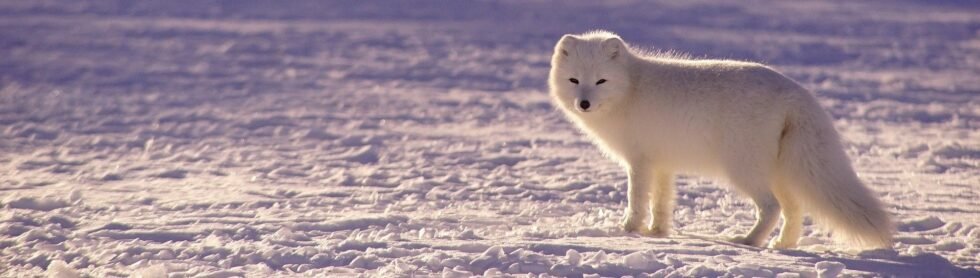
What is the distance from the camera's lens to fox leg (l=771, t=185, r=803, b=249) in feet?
15.8

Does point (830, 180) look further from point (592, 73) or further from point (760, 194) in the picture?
point (592, 73)

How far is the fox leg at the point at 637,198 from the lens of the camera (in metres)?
4.97

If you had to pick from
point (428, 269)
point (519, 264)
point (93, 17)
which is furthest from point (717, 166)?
point (93, 17)

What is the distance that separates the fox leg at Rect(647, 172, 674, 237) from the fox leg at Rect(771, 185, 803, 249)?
51cm

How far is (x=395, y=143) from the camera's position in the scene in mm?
7707

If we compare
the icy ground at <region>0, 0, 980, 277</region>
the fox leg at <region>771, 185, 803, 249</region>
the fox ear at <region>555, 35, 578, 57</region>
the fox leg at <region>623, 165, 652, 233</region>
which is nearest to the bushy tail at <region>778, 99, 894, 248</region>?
the icy ground at <region>0, 0, 980, 277</region>

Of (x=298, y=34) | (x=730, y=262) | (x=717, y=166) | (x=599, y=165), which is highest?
(x=298, y=34)

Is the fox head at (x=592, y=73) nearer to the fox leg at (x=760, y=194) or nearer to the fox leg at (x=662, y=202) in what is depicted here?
the fox leg at (x=662, y=202)

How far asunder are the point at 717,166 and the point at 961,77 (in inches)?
280

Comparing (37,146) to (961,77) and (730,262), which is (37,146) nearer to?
(730,262)

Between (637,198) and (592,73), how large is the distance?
0.64m

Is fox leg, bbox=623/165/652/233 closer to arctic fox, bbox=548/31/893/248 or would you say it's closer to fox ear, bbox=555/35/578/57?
arctic fox, bbox=548/31/893/248

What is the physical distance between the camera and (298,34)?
1346cm

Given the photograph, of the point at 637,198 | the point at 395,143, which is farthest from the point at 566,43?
the point at 395,143
